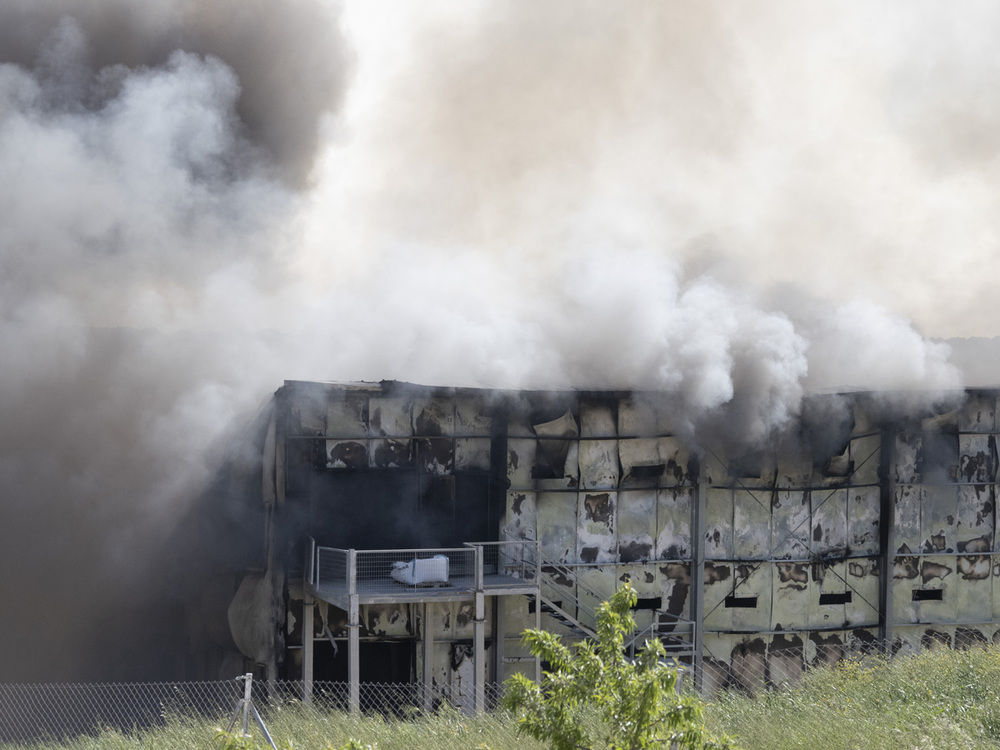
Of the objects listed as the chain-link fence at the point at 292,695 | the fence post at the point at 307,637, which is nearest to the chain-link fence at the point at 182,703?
the chain-link fence at the point at 292,695

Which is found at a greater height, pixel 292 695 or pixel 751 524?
pixel 751 524

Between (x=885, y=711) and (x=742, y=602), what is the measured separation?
6176mm

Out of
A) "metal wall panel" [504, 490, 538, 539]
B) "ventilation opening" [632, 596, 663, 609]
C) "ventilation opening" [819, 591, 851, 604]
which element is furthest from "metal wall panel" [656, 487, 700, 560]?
"ventilation opening" [819, 591, 851, 604]

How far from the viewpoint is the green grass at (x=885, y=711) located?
383 inches

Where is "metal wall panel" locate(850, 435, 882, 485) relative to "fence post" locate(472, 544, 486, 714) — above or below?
above

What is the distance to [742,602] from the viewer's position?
1711 centimetres

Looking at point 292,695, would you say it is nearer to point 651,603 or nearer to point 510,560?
point 510,560

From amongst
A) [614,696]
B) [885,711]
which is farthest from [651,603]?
[614,696]

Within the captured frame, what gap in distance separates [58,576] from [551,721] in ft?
50.4

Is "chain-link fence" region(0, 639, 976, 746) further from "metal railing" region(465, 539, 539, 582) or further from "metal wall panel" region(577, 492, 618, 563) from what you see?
"metal wall panel" region(577, 492, 618, 563)

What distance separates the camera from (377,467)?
52.6 feet

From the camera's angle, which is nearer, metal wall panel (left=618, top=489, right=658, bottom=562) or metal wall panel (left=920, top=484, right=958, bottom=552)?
metal wall panel (left=618, top=489, right=658, bottom=562)

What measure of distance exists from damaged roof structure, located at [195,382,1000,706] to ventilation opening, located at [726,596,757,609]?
1.5 inches

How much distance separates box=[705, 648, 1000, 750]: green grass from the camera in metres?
9.72
